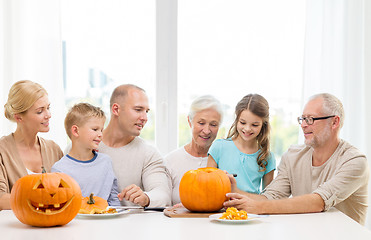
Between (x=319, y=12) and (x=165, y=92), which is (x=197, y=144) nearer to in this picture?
(x=165, y=92)

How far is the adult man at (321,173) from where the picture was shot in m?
2.42

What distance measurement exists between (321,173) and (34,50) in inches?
94.0

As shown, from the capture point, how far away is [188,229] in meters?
2.00

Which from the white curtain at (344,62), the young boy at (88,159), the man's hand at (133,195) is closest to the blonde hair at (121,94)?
the young boy at (88,159)

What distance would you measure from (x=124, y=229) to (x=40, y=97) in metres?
1.22

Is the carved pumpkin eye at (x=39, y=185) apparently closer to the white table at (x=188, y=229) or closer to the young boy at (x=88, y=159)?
the white table at (x=188, y=229)

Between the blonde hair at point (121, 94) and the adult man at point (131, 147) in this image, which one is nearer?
the adult man at point (131, 147)

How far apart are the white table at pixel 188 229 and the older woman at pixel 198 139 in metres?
0.94

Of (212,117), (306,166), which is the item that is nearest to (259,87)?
(212,117)

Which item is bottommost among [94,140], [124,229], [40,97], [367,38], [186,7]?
[124,229]

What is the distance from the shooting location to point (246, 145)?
308 centimetres

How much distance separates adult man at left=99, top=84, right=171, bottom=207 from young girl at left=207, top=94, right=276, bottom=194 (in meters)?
0.35

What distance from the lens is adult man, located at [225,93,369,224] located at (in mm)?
2424

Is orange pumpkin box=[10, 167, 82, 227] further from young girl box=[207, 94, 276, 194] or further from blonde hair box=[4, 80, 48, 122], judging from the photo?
young girl box=[207, 94, 276, 194]
